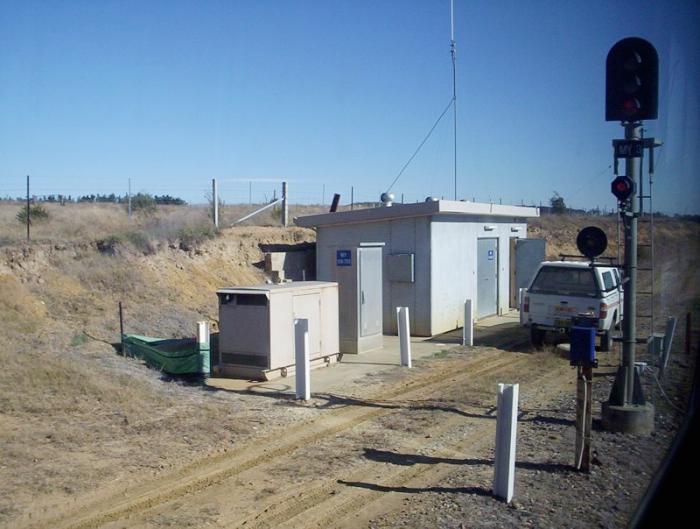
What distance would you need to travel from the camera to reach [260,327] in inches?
469

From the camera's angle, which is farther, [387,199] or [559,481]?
[387,199]

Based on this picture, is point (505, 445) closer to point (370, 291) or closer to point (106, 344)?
point (370, 291)

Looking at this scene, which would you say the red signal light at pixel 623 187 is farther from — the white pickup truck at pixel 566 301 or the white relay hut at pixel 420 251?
the white relay hut at pixel 420 251

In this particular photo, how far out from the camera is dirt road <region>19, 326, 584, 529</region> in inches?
246

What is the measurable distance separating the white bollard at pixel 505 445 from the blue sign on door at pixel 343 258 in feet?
26.4

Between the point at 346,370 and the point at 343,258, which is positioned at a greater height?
the point at 343,258

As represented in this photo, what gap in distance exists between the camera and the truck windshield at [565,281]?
603 inches

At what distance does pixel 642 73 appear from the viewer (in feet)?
26.8

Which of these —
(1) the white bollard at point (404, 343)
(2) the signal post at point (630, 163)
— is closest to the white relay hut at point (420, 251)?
(1) the white bollard at point (404, 343)

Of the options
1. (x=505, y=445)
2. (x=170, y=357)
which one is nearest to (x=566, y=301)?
(x=170, y=357)

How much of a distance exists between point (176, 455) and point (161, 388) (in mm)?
3079

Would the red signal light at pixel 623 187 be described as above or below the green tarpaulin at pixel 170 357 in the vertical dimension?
above

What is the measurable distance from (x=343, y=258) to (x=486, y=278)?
7508 mm

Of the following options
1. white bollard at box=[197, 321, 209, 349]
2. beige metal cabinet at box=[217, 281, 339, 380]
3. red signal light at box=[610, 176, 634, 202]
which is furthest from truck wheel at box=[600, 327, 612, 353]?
white bollard at box=[197, 321, 209, 349]
